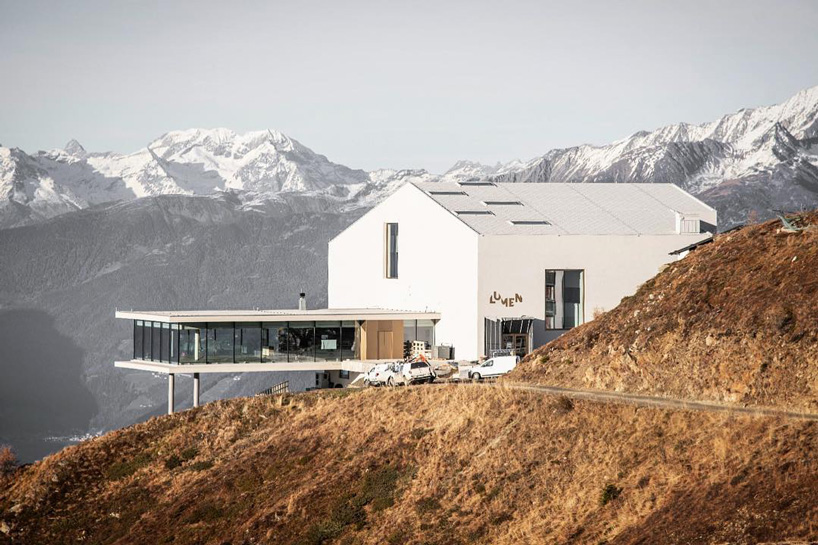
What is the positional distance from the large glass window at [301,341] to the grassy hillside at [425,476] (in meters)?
23.3

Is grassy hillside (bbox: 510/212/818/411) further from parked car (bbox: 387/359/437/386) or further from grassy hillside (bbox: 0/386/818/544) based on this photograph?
parked car (bbox: 387/359/437/386)

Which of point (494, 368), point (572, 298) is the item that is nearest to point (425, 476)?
point (494, 368)

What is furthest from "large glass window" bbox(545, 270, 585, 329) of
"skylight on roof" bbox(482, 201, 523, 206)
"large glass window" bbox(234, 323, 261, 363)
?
"large glass window" bbox(234, 323, 261, 363)

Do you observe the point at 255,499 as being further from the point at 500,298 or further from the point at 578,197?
the point at 578,197

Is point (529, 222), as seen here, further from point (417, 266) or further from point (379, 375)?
point (379, 375)

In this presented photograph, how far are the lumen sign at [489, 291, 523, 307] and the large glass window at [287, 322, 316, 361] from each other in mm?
12100

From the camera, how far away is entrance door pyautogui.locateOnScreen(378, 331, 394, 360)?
83875 millimetres

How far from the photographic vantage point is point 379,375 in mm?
67688

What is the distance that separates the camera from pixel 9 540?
1951 inches

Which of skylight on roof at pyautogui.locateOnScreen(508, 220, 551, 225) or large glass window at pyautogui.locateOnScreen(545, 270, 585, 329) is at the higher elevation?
skylight on roof at pyautogui.locateOnScreen(508, 220, 551, 225)

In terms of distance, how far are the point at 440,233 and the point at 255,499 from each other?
43.4 meters

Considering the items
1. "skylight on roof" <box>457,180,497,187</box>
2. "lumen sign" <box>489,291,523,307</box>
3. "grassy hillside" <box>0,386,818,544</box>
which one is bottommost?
"grassy hillside" <box>0,386,818,544</box>

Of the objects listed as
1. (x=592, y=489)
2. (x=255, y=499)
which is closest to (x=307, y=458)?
(x=255, y=499)

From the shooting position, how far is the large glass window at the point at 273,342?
82.1m
